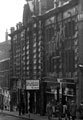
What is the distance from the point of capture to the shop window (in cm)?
3744

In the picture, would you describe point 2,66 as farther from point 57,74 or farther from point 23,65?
point 57,74

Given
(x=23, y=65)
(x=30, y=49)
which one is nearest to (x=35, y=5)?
(x=30, y=49)

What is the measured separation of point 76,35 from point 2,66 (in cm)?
3553

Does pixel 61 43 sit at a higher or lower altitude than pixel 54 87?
higher

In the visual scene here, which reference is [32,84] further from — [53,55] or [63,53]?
[63,53]

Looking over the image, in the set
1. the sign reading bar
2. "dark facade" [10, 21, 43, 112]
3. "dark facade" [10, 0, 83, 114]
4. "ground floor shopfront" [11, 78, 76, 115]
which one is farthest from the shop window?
the sign reading bar

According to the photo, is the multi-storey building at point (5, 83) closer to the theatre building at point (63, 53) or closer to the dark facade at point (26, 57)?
the dark facade at point (26, 57)

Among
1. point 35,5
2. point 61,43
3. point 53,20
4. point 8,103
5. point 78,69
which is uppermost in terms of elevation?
point 35,5

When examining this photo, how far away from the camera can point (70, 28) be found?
1501 inches

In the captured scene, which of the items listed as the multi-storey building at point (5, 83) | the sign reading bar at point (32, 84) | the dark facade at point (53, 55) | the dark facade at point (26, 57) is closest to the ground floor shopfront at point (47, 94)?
the dark facade at point (53, 55)

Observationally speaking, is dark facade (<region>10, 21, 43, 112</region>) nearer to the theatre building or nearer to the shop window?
the theatre building

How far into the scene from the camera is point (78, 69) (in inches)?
1409

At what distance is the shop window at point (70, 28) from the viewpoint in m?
37.4

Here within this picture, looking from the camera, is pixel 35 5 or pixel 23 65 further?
pixel 23 65
